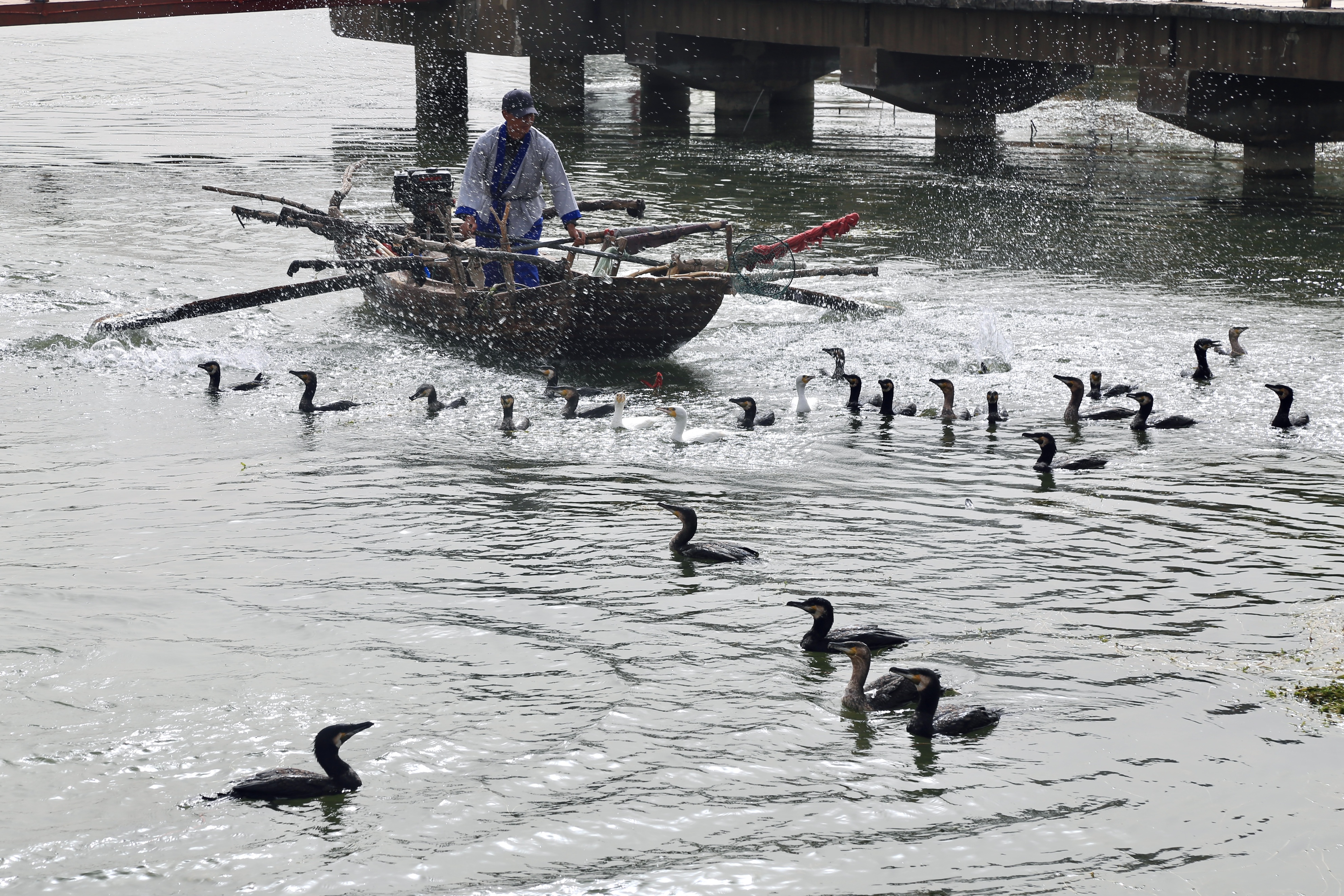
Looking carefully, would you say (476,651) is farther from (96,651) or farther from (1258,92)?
(1258,92)

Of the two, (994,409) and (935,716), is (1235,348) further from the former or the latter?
(935,716)

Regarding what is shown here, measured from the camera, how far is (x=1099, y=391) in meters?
13.0

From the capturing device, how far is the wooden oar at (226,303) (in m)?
14.5

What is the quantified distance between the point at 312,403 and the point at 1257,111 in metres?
18.5

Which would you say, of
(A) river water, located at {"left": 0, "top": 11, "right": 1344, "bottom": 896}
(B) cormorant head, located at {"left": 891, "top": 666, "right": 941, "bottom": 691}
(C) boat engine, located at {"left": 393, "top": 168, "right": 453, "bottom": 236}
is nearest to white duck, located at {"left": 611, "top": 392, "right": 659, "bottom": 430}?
(A) river water, located at {"left": 0, "top": 11, "right": 1344, "bottom": 896}

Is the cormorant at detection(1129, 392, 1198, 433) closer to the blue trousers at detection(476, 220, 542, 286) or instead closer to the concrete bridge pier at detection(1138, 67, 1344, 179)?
the blue trousers at detection(476, 220, 542, 286)

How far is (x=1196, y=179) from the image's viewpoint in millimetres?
26750

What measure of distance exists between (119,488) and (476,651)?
162 inches

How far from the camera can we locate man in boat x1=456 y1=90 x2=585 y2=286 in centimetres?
1423

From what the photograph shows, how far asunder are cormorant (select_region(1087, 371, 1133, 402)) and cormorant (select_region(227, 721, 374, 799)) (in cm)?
841

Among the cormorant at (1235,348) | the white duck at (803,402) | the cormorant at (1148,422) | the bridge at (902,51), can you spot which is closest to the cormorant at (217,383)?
the white duck at (803,402)

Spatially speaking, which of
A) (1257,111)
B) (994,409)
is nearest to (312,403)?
(994,409)

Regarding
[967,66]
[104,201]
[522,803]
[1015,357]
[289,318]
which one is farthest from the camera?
[967,66]

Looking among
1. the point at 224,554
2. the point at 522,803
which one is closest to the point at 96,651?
the point at 224,554
